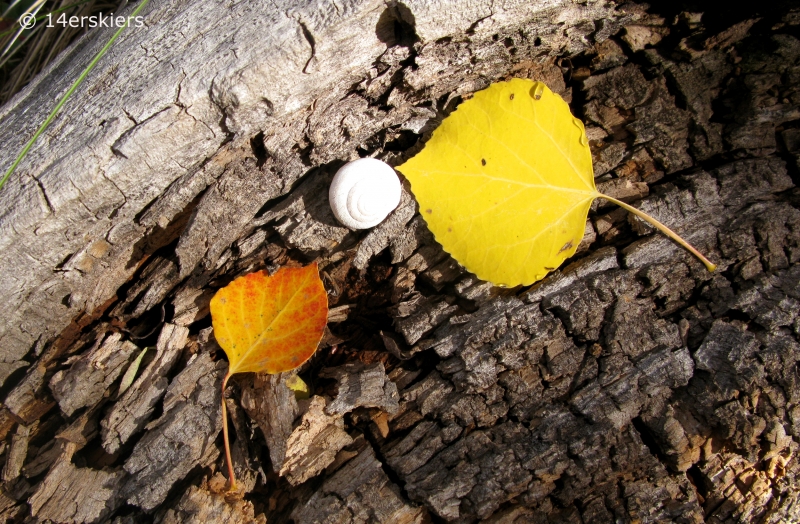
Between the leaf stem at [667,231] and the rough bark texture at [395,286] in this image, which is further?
the leaf stem at [667,231]

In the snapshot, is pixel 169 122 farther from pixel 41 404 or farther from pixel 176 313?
pixel 41 404

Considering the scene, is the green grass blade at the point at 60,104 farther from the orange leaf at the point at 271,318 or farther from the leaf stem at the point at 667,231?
the leaf stem at the point at 667,231

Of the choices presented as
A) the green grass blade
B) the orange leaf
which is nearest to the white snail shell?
the orange leaf

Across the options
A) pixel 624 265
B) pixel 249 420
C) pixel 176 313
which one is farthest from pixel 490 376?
pixel 176 313

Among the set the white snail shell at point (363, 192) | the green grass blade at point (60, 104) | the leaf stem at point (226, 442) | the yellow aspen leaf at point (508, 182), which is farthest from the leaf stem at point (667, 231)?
the green grass blade at point (60, 104)

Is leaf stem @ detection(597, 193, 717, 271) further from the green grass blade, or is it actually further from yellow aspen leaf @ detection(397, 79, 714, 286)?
the green grass blade
